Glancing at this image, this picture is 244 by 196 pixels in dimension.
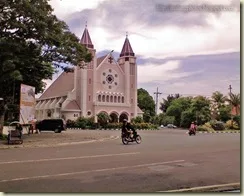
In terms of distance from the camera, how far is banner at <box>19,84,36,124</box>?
18109mm

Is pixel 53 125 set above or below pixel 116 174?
above

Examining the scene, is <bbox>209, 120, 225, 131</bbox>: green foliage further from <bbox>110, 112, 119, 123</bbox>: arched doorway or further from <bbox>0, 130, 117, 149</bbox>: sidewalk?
<bbox>110, 112, 119, 123</bbox>: arched doorway

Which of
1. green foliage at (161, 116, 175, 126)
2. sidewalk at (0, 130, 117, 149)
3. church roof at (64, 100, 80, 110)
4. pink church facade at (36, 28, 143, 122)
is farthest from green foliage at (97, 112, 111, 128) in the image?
sidewalk at (0, 130, 117, 149)

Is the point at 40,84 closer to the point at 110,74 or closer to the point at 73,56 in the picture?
the point at 73,56

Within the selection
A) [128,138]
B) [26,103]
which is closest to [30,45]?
[26,103]

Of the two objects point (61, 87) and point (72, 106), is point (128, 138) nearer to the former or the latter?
point (72, 106)

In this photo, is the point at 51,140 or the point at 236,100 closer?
the point at 236,100

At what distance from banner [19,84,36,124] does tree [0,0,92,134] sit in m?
0.74

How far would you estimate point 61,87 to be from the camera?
4828 centimetres

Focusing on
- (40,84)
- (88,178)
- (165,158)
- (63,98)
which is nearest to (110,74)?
(63,98)

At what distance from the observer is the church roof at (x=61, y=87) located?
46.4 metres

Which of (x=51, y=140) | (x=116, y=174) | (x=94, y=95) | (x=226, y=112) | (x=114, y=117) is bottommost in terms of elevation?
(x=116, y=174)

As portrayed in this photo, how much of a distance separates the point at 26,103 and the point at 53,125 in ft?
42.8

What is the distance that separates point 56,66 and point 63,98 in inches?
1128
